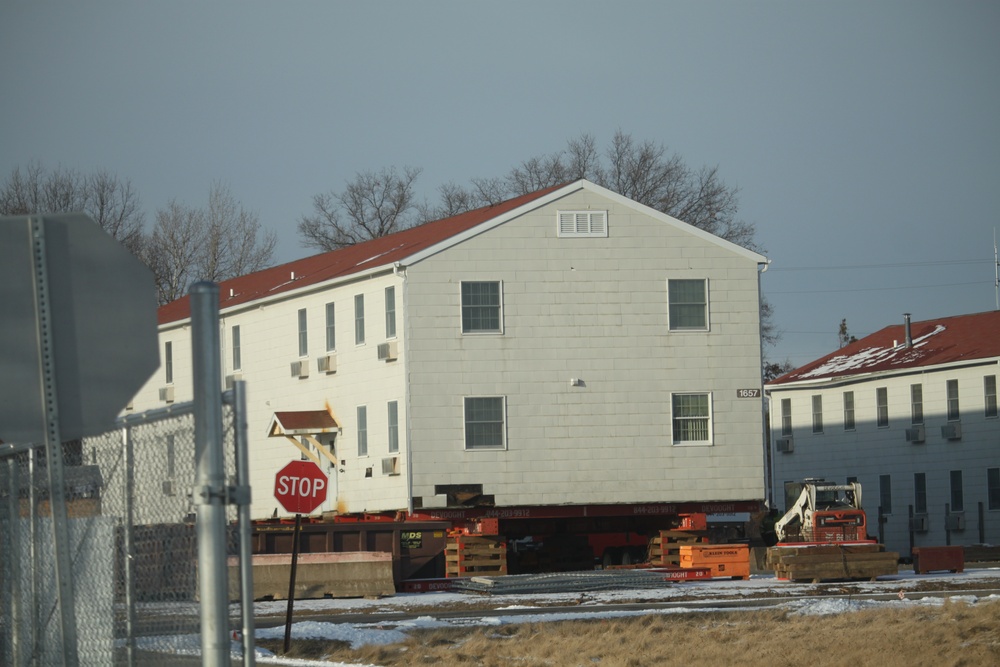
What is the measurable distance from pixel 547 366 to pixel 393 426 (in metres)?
3.83

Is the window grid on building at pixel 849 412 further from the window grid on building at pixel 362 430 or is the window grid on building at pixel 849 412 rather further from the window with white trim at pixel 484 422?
the window grid on building at pixel 362 430

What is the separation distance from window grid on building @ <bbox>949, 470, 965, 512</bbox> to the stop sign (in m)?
34.5

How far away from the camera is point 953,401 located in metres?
47.8

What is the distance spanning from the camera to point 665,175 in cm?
5772

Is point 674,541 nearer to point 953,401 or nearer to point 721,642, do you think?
point 721,642

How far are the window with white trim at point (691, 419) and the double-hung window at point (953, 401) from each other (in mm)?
17539

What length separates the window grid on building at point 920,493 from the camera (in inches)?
1908

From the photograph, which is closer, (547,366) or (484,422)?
(484,422)

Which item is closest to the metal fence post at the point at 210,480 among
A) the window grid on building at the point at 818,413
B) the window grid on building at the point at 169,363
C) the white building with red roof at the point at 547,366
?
the white building with red roof at the point at 547,366

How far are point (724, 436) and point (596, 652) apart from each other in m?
20.0

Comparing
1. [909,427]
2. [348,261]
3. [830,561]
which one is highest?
[348,261]

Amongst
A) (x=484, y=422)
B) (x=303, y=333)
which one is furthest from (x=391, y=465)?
(x=303, y=333)

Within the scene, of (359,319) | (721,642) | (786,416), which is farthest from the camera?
(786,416)

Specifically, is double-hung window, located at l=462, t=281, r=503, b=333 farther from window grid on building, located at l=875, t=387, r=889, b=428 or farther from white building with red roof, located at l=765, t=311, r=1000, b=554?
window grid on building, located at l=875, t=387, r=889, b=428
